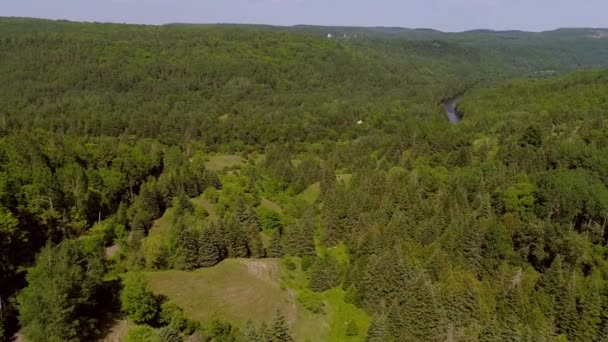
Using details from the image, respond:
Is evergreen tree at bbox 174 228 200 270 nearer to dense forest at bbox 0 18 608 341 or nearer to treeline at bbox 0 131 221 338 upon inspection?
dense forest at bbox 0 18 608 341

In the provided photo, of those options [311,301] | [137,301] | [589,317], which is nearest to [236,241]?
[311,301]

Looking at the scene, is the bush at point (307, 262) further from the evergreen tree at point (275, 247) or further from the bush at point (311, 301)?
the bush at point (311, 301)

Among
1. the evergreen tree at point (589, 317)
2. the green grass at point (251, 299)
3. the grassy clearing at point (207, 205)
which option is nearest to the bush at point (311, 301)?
the green grass at point (251, 299)

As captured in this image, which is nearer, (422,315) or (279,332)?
(279,332)

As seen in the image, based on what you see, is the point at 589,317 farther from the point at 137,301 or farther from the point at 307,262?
the point at 137,301

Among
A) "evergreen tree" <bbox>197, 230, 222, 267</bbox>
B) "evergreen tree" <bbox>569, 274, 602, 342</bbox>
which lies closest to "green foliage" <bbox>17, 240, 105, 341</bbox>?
"evergreen tree" <bbox>197, 230, 222, 267</bbox>

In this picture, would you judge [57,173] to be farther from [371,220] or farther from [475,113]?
[475,113]
